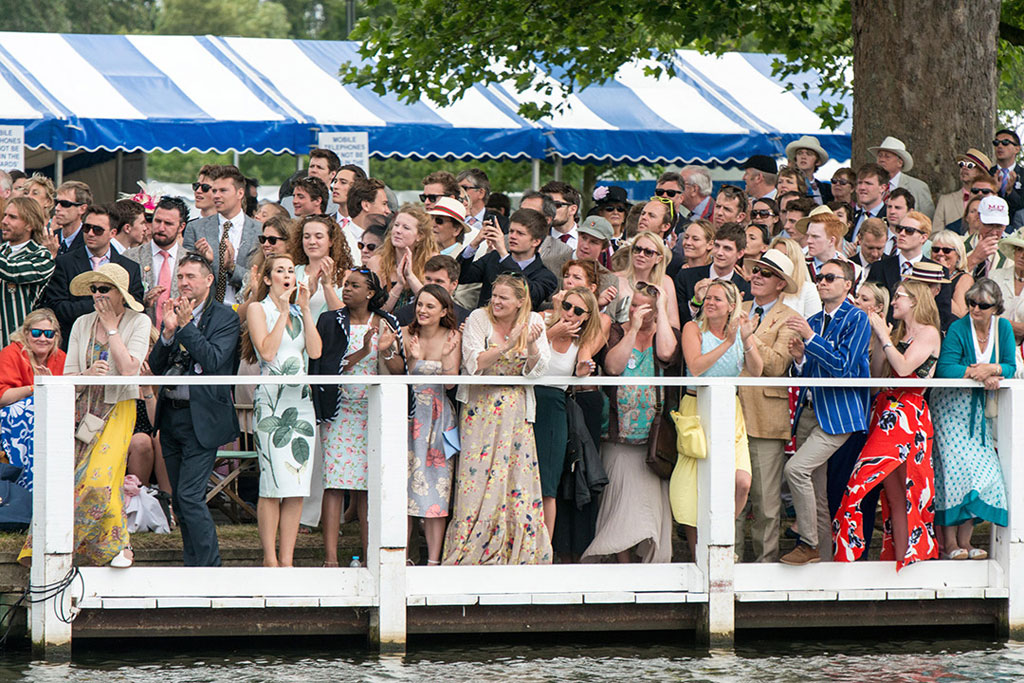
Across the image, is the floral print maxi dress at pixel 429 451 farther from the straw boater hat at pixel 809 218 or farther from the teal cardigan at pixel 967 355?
the straw boater hat at pixel 809 218

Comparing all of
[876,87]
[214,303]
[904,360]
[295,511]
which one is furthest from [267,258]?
[876,87]

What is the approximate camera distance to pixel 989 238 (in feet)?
34.0

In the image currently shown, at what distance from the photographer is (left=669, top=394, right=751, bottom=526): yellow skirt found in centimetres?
876

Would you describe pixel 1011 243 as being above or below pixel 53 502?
above

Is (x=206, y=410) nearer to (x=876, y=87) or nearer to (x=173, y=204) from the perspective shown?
(x=173, y=204)

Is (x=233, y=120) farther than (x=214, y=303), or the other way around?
(x=233, y=120)

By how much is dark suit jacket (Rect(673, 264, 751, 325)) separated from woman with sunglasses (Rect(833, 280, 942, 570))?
108 cm

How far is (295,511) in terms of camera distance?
846 cm

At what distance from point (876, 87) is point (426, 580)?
21.8 ft

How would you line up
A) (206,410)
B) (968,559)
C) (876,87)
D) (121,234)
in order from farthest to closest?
(876,87) → (121,234) → (968,559) → (206,410)

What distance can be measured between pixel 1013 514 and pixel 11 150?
31.0ft

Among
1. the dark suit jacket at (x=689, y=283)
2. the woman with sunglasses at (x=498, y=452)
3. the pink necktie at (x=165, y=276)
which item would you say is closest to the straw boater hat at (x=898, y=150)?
the dark suit jacket at (x=689, y=283)

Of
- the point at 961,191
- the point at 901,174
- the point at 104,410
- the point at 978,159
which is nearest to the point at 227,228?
the point at 104,410

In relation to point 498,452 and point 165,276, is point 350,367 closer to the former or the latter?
point 498,452
